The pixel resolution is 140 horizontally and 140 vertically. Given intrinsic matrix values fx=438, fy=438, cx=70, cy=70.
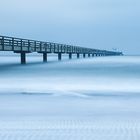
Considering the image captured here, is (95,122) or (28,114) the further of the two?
(28,114)

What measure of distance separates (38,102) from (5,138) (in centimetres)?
295

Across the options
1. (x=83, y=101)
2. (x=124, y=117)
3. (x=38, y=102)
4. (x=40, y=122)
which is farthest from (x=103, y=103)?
(x=40, y=122)

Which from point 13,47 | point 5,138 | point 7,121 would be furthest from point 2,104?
point 13,47

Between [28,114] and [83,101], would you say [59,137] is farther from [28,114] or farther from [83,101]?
[83,101]

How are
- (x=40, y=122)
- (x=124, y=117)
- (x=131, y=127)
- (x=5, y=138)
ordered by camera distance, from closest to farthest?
(x=5, y=138) < (x=131, y=127) < (x=40, y=122) < (x=124, y=117)

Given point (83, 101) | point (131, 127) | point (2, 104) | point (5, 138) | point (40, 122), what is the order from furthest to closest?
1. point (83, 101)
2. point (2, 104)
3. point (40, 122)
4. point (131, 127)
5. point (5, 138)

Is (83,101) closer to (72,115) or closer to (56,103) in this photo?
(56,103)

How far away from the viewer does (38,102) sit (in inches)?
292

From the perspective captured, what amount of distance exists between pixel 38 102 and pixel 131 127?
2.70 m

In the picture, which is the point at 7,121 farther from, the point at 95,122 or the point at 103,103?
the point at 103,103

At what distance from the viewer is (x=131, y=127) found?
5.01m

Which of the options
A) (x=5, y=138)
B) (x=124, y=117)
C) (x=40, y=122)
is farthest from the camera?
(x=124, y=117)

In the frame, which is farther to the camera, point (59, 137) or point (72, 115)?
point (72, 115)

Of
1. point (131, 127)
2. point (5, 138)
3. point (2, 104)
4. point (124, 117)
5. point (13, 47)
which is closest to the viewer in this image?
point (5, 138)
